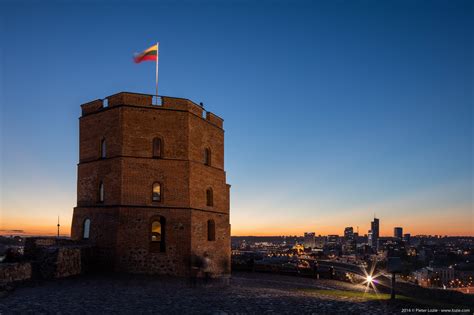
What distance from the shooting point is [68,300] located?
505 inches

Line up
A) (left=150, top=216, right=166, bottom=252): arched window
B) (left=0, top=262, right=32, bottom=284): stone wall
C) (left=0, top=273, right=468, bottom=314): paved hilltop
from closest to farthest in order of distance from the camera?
(left=0, top=273, right=468, bottom=314): paved hilltop, (left=0, top=262, right=32, bottom=284): stone wall, (left=150, top=216, right=166, bottom=252): arched window

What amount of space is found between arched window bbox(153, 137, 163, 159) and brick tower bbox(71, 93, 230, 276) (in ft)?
0.18

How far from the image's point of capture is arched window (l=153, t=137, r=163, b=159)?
2312 centimetres

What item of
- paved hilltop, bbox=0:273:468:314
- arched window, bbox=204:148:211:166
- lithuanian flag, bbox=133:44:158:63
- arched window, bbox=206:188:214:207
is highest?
lithuanian flag, bbox=133:44:158:63

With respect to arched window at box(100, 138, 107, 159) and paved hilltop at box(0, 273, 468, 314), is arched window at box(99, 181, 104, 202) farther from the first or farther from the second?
paved hilltop at box(0, 273, 468, 314)

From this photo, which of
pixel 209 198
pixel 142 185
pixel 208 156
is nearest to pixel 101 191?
pixel 142 185

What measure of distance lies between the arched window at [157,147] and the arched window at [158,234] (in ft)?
11.7

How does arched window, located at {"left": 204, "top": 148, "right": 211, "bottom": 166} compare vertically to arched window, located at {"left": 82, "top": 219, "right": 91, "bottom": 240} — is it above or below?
above

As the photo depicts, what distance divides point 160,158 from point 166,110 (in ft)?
9.18

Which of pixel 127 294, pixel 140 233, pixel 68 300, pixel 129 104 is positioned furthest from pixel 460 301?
pixel 129 104

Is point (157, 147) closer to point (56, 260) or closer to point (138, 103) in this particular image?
point (138, 103)

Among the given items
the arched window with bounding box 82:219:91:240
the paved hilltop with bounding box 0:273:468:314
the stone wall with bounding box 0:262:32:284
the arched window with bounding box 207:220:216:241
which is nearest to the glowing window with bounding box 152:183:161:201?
Result: the arched window with bounding box 82:219:91:240

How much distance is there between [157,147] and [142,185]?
2.38m

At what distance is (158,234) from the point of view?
2339cm
